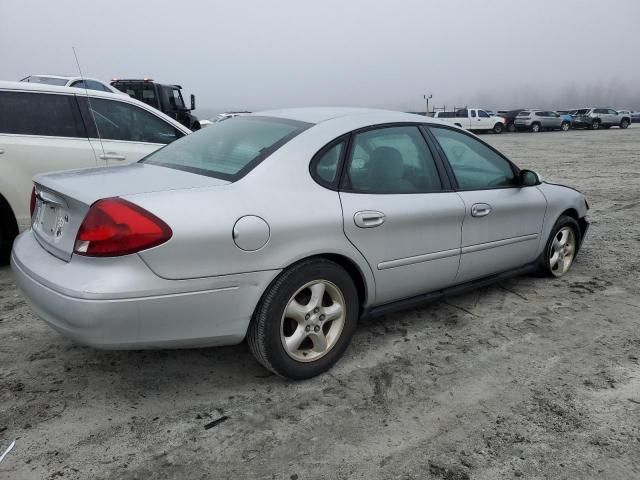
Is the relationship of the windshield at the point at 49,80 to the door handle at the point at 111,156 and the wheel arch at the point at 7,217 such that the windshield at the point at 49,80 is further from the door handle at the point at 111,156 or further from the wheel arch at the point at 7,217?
the wheel arch at the point at 7,217

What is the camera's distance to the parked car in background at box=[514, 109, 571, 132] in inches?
1430

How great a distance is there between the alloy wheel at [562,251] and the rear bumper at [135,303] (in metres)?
2.95

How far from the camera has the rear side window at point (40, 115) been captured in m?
4.66

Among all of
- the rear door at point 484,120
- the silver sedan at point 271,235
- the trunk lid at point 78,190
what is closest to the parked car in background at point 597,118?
the rear door at point 484,120

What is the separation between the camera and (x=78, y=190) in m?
2.57

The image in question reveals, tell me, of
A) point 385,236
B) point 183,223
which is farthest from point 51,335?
point 385,236

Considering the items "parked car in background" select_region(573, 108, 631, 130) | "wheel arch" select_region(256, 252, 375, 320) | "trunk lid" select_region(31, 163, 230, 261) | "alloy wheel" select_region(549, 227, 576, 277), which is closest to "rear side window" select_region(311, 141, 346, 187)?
"wheel arch" select_region(256, 252, 375, 320)

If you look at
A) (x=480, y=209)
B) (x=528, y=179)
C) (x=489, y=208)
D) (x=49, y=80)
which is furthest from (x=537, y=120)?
(x=480, y=209)

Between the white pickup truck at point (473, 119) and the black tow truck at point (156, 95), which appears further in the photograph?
the white pickup truck at point (473, 119)

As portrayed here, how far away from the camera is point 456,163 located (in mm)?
3588

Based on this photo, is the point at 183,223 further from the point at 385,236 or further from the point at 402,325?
the point at 402,325

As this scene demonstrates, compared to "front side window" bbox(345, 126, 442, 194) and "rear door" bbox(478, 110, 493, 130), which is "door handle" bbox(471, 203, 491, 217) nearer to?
"front side window" bbox(345, 126, 442, 194)

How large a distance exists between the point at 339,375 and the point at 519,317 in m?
1.57

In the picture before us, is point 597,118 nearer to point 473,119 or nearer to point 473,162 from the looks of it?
point 473,119
